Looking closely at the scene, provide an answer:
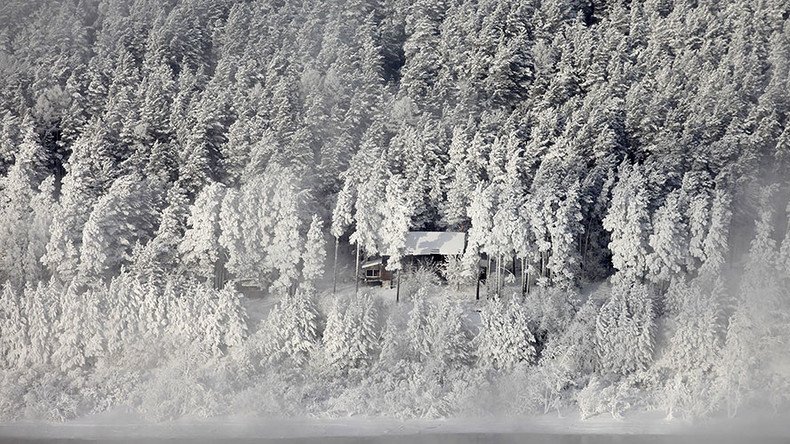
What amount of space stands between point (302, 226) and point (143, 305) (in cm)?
1117

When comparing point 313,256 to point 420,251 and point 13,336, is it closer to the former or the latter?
point 420,251

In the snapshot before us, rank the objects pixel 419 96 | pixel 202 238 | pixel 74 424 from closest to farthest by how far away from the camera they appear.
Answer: pixel 74 424
pixel 202 238
pixel 419 96

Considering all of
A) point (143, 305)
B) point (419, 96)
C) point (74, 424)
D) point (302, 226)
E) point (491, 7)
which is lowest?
point (74, 424)

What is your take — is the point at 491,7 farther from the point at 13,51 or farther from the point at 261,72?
the point at 13,51

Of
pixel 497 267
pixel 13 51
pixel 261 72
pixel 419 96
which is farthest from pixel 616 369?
pixel 13 51

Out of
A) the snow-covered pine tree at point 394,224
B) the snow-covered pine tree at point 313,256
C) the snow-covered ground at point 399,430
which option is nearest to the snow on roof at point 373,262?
the snow-covered pine tree at point 394,224

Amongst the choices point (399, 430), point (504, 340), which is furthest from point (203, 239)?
point (504, 340)

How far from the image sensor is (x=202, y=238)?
251 feet

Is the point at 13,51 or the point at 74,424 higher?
the point at 13,51

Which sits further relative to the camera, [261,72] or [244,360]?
[261,72]

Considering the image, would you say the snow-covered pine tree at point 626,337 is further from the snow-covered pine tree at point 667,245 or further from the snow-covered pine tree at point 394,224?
the snow-covered pine tree at point 394,224

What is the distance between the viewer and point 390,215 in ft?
255

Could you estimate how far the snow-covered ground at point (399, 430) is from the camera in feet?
222

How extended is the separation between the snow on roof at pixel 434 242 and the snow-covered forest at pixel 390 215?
0.96 m
